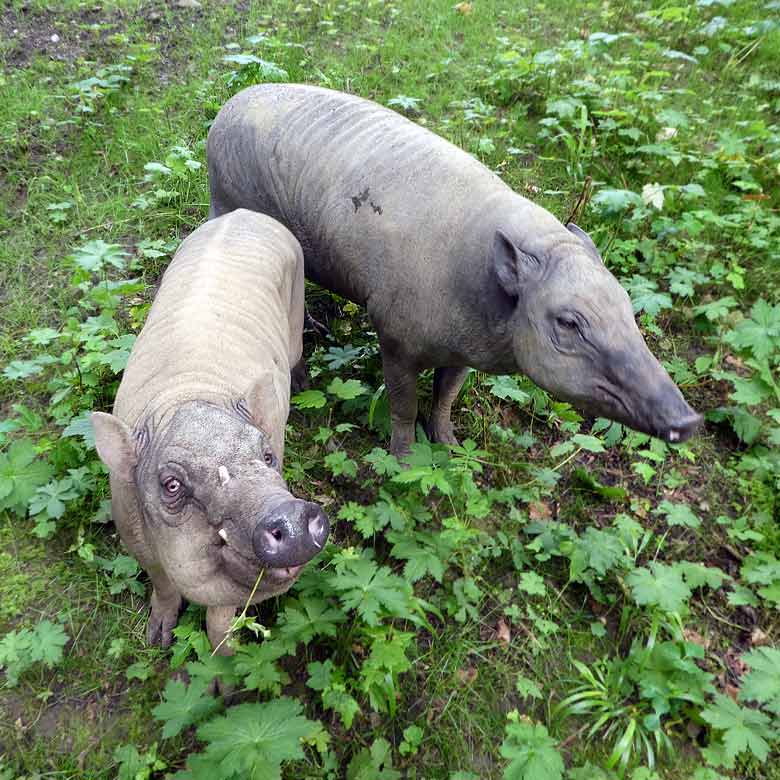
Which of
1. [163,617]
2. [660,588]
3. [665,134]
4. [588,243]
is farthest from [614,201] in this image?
[163,617]

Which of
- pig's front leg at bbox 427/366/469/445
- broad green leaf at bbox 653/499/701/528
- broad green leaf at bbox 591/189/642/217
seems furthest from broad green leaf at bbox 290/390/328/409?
broad green leaf at bbox 591/189/642/217

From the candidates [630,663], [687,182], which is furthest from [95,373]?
[687,182]

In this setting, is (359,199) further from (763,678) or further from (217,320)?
(763,678)

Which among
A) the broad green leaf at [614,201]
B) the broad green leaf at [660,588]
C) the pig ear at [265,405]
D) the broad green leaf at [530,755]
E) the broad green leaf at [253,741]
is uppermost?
the broad green leaf at [614,201]

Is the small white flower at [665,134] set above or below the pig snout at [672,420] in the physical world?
above

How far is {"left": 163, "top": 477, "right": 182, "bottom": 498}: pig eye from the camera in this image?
2398 mm

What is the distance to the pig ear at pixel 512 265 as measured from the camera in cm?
308

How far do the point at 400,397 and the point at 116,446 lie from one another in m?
1.90

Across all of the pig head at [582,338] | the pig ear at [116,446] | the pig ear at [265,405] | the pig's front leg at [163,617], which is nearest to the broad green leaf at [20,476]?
the pig's front leg at [163,617]

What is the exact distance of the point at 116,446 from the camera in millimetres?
2568

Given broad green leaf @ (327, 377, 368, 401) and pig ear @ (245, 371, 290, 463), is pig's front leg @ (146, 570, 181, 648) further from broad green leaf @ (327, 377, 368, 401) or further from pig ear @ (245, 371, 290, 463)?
broad green leaf @ (327, 377, 368, 401)

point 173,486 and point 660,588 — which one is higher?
point 173,486

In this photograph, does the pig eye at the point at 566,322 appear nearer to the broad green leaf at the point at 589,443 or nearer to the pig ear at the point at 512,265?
the pig ear at the point at 512,265

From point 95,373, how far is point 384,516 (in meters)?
2.18
